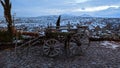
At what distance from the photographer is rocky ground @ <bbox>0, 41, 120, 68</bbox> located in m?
10.8

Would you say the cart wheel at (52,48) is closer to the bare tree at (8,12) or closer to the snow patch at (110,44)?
the snow patch at (110,44)

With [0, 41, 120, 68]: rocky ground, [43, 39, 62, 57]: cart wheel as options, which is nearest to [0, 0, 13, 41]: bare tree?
[0, 41, 120, 68]: rocky ground

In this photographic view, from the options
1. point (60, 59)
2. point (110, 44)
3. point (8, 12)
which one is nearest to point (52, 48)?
point (60, 59)

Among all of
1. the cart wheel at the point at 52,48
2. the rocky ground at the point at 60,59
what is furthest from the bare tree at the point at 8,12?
the cart wheel at the point at 52,48

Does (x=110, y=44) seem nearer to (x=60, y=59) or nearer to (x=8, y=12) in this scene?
(x=60, y=59)

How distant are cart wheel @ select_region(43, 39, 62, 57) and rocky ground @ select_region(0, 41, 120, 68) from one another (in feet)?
0.75

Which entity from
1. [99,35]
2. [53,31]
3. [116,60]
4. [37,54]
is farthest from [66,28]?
[99,35]

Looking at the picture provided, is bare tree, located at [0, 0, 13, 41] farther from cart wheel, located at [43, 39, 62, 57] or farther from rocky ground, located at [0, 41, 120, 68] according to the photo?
cart wheel, located at [43, 39, 62, 57]

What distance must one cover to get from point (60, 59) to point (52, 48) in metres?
0.62

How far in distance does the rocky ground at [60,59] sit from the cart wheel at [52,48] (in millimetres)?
230

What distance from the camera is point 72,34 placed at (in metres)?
11.9

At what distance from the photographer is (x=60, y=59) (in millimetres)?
11586

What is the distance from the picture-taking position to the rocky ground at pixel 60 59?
10.8m

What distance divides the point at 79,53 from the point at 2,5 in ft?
22.9
